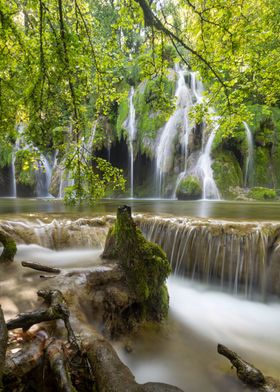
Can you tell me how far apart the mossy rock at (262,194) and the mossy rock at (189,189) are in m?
2.74

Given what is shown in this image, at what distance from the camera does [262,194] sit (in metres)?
13.4

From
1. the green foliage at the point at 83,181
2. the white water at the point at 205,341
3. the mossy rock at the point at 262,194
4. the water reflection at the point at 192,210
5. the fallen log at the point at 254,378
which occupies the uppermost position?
the green foliage at the point at 83,181

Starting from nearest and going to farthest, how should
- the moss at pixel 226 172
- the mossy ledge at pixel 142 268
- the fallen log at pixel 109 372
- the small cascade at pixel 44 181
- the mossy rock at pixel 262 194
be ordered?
1. the fallen log at pixel 109 372
2. the mossy ledge at pixel 142 268
3. the mossy rock at pixel 262 194
4. the moss at pixel 226 172
5. the small cascade at pixel 44 181

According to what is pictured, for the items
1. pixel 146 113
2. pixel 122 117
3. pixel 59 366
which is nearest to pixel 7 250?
pixel 59 366

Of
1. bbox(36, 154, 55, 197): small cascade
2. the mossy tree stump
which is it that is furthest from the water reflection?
bbox(36, 154, 55, 197): small cascade

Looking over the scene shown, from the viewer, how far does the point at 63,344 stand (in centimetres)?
223

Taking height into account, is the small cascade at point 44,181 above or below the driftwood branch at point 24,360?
above

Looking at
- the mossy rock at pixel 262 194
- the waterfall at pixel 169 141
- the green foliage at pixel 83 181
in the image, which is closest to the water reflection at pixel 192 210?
the mossy rock at pixel 262 194

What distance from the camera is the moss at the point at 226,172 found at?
1431 cm

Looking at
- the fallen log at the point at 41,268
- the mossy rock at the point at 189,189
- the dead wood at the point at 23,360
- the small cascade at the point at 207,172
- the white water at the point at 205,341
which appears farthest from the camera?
the small cascade at the point at 207,172

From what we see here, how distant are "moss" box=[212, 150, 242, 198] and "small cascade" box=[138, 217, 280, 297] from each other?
8776mm

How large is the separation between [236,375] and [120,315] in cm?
150

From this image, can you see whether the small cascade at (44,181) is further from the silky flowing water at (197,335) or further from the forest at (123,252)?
the silky flowing water at (197,335)

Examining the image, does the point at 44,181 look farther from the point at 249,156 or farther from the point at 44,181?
the point at 249,156
